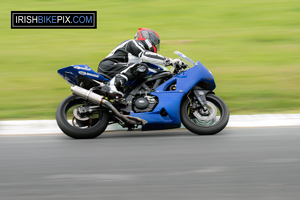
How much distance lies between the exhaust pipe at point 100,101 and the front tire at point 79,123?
17cm

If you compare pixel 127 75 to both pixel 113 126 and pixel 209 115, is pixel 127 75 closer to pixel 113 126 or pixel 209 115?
pixel 113 126

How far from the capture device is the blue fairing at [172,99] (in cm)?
706

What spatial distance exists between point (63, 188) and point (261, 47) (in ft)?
30.0

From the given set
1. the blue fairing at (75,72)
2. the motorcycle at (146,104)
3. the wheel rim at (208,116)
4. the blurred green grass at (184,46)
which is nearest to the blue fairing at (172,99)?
the motorcycle at (146,104)

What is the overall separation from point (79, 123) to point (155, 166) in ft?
6.35

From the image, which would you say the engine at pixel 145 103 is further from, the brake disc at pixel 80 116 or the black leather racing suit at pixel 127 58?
the brake disc at pixel 80 116

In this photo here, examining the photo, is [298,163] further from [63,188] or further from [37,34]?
[37,34]

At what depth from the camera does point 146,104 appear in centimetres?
714

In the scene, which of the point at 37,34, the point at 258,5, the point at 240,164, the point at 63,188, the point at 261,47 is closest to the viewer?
the point at 63,188

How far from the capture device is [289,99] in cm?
945

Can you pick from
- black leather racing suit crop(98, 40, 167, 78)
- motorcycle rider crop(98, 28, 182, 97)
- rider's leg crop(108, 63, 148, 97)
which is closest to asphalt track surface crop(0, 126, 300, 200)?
rider's leg crop(108, 63, 148, 97)

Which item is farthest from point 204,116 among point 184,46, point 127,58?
point 184,46

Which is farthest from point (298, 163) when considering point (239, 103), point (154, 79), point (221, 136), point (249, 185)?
point (239, 103)

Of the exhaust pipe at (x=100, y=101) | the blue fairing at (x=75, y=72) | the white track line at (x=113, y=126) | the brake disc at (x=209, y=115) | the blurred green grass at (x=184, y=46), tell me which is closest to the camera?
the exhaust pipe at (x=100, y=101)
